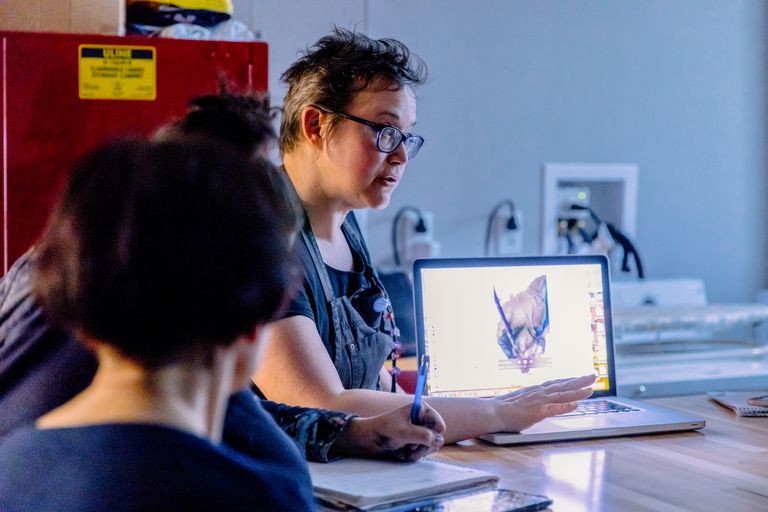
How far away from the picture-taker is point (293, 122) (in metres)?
1.60

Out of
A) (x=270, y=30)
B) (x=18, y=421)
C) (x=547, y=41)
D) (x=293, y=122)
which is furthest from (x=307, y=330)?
(x=547, y=41)

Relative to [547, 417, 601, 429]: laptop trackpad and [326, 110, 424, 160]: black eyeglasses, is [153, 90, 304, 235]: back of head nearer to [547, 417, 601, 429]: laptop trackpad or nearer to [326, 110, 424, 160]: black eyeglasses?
[326, 110, 424, 160]: black eyeglasses

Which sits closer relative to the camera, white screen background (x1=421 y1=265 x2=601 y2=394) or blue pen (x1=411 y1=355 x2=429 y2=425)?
blue pen (x1=411 y1=355 x2=429 y2=425)

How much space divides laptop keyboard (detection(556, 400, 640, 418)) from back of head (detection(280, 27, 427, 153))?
596mm

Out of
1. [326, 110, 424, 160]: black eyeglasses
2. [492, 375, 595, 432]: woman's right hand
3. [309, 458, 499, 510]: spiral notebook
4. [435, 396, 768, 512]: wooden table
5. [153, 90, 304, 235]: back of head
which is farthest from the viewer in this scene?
[326, 110, 424, 160]: black eyeglasses

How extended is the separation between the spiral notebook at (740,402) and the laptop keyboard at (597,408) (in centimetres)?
20

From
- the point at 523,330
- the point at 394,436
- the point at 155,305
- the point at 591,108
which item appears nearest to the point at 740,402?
the point at 523,330

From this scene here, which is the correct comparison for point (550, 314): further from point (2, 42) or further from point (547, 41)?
point (547, 41)

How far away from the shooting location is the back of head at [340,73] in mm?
1553

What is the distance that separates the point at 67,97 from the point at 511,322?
1016mm

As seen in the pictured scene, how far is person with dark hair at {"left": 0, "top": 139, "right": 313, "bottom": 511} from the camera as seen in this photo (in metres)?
0.70

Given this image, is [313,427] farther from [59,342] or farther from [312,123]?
[312,123]

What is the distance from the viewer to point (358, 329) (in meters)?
1.55

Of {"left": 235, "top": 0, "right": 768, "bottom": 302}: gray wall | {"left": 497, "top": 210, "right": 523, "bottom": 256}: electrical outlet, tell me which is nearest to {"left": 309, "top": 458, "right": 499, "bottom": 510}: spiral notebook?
{"left": 235, "top": 0, "right": 768, "bottom": 302}: gray wall
